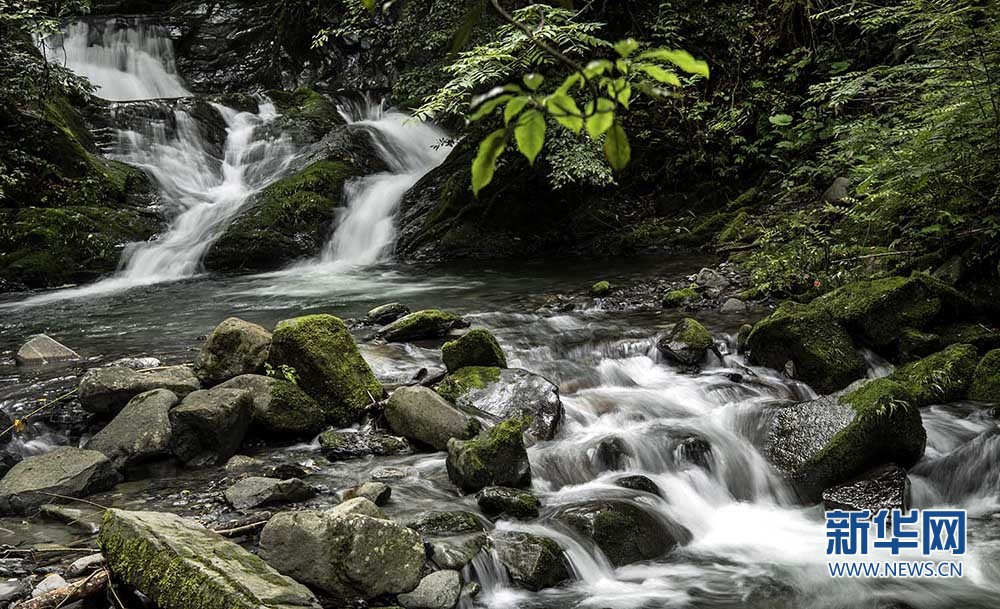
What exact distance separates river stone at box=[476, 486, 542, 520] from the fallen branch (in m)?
2.11

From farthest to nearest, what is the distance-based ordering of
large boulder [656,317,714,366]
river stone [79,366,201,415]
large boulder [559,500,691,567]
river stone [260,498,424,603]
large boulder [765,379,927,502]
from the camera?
1. large boulder [656,317,714,366]
2. river stone [79,366,201,415]
3. large boulder [765,379,927,502]
4. large boulder [559,500,691,567]
5. river stone [260,498,424,603]

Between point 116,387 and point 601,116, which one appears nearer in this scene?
point 601,116

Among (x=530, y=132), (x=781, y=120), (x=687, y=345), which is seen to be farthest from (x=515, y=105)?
(x=781, y=120)

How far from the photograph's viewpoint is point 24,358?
24.3 ft

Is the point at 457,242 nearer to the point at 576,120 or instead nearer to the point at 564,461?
the point at 564,461

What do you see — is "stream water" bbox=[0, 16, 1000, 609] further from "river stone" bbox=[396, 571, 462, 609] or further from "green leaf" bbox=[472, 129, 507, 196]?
"green leaf" bbox=[472, 129, 507, 196]

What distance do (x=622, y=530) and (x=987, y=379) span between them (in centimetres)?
371

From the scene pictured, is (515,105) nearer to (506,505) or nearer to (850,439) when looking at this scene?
(506,505)

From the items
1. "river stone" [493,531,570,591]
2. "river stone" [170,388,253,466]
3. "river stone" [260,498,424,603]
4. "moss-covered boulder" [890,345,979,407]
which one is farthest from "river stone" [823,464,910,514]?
"river stone" [170,388,253,466]

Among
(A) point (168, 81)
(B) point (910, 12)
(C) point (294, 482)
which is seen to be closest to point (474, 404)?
(C) point (294, 482)

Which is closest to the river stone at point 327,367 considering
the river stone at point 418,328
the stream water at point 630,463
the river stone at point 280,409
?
the river stone at point 280,409

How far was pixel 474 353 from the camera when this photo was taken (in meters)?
6.59

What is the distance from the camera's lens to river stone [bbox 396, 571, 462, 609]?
3.32 meters

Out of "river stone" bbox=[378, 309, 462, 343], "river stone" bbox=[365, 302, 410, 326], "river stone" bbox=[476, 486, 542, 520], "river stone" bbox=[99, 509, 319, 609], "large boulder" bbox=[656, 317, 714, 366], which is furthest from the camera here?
"river stone" bbox=[365, 302, 410, 326]
